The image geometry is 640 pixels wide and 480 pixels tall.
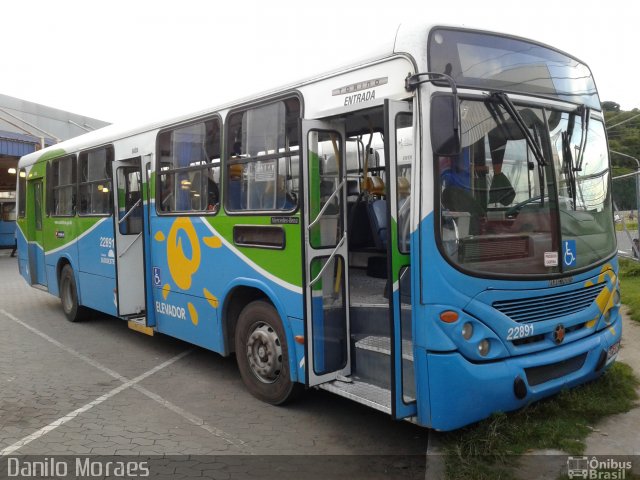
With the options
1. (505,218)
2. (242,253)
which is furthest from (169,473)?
(505,218)

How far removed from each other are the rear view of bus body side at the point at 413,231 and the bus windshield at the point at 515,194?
1 cm

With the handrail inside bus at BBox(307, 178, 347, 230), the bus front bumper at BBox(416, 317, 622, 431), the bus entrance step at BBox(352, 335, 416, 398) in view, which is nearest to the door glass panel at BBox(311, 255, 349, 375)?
the bus entrance step at BBox(352, 335, 416, 398)

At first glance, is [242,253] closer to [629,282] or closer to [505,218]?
[505,218]

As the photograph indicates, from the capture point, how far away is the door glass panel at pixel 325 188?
180 inches

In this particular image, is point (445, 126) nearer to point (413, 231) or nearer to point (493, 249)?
point (413, 231)

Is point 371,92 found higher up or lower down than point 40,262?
higher up

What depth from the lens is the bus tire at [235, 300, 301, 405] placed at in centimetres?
506

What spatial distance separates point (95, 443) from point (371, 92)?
340 cm

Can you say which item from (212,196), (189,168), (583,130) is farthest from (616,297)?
(189,168)

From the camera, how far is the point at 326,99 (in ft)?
15.0

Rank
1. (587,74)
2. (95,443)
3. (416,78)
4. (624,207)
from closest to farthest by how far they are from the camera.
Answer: (416,78) < (95,443) < (587,74) < (624,207)

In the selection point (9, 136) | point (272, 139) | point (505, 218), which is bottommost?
point (505, 218)

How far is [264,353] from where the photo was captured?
5.25 meters

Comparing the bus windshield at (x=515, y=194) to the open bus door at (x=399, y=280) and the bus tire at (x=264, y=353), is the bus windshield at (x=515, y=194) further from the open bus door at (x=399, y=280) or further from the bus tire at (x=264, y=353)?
the bus tire at (x=264, y=353)
